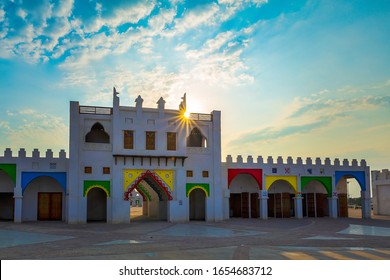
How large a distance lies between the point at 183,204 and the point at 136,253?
62.6 ft

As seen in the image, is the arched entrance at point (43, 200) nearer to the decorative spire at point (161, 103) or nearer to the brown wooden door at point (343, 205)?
the decorative spire at point (161, 103)

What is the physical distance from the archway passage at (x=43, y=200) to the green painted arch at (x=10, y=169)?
1.76 metres

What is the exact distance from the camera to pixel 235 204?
40.8 m

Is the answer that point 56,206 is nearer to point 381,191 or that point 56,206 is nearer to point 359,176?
point 359,176

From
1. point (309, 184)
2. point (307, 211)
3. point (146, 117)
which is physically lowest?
point (307, 211)

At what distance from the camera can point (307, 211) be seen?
4203 centimetres

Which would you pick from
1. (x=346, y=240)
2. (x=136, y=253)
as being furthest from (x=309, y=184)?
(x=136, y=253)

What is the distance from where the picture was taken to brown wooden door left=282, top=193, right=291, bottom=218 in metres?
40.9

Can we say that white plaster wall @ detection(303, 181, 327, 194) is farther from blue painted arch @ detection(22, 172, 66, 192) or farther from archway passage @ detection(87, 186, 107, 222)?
blue painted arch @ detection(22, 172, 66, 192)

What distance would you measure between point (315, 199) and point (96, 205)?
21.3 metres

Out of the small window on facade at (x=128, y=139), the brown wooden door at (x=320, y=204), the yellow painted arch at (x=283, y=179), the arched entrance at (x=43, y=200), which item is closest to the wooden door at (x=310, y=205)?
the brown wooden door at (x=320, y=204)

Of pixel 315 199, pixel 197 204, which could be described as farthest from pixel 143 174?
pixel 315 199

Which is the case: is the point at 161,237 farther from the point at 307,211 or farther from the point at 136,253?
the point at 307,211

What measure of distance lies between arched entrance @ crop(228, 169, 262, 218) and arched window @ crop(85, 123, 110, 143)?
12344mm
